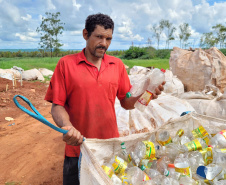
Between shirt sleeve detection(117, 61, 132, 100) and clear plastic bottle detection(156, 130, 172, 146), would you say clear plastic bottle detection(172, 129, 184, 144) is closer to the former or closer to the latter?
clear plastic bottle detection(156, 130, 172, 146)

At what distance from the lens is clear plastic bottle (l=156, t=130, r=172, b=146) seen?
1646mm

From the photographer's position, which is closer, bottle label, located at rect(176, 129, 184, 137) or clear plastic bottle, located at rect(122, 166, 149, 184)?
clear plastic bottle, located at rect(122, 166, 149, 184)

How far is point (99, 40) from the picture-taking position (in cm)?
172

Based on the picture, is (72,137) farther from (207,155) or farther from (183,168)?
(207,155)

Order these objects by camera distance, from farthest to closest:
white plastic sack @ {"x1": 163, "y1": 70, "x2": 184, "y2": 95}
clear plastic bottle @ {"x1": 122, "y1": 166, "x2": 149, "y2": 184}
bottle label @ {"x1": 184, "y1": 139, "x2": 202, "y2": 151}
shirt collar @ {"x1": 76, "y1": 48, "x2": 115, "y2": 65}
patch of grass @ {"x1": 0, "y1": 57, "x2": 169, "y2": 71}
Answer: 1. patch of grass @ {"x1": 0, "y1": 57, "x2": 169, "y2": 71}
2. white plastic sack @ {"x1": 163, "y1": 70, "x2": 184, "y2": 95}
3. shirt collar @ {"x1": 76, "y1": 48, "x2": 115, "y2": 65}
4. bottle label @ {"x1": 184, "y1": 139, "x2": 202, "y2": 151}
5. clear plastic bottle @ {"x1": 122, "y1": 166, "x2": 149, "y2": 184}

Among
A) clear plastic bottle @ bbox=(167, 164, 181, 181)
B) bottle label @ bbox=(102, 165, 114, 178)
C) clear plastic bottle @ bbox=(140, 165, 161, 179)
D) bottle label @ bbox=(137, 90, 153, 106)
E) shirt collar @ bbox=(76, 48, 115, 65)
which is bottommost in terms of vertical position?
clear plastic bottle @ bbox=(140, 165, 161, 179)

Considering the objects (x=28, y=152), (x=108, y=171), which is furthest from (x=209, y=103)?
(x=28, y=152)

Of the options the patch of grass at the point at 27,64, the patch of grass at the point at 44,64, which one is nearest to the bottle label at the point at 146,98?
the patch of grass at the point at 44,64

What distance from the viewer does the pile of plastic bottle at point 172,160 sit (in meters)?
1.29

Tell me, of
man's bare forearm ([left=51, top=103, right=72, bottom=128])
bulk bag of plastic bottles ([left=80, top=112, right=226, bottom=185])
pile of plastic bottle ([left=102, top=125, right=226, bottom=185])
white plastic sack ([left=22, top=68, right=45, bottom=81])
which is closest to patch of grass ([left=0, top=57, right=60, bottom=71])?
white plastic sack ([left=22, top=68, right=45, bottom=81])

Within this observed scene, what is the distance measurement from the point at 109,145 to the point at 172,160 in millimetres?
458

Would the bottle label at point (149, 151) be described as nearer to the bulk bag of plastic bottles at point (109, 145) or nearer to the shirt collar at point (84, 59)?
the bulk bag of plastic bottles at point (109, 145)

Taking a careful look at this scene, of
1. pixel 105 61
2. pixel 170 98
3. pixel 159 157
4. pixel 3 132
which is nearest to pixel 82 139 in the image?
pixel 159 157

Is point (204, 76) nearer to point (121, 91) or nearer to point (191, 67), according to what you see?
point (191, 67)
